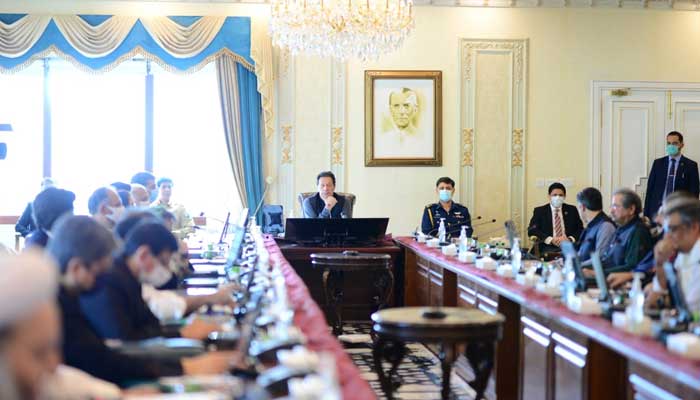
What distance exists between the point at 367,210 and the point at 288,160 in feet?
3.59

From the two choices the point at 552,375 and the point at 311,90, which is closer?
the point at 552,375

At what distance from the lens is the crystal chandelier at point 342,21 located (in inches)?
329

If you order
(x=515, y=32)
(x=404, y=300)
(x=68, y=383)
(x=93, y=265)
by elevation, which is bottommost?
(x=404, y=300)

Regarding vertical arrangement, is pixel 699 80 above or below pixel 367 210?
above

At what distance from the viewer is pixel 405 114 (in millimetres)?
10742

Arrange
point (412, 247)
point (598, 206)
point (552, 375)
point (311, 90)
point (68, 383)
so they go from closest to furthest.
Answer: point (68, 383) < point (552, 375) < point (598, 206) < point (412, 247) < point (311, 90)

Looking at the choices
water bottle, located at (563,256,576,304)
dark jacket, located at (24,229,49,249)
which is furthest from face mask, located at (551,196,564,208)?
dark jacket, located at (24,229,49,249)

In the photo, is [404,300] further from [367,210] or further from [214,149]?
[214,149]

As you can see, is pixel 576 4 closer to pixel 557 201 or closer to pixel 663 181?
pixel 663 181

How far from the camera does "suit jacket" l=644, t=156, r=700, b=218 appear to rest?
10.4 meters

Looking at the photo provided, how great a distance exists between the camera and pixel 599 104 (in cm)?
1104

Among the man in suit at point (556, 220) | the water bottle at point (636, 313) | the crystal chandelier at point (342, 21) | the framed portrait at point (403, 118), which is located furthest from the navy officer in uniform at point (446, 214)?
the water bottle at point (636, 313)

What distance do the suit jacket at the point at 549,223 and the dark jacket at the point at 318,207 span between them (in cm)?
207

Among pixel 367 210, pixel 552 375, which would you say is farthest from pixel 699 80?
pixel 552 375
